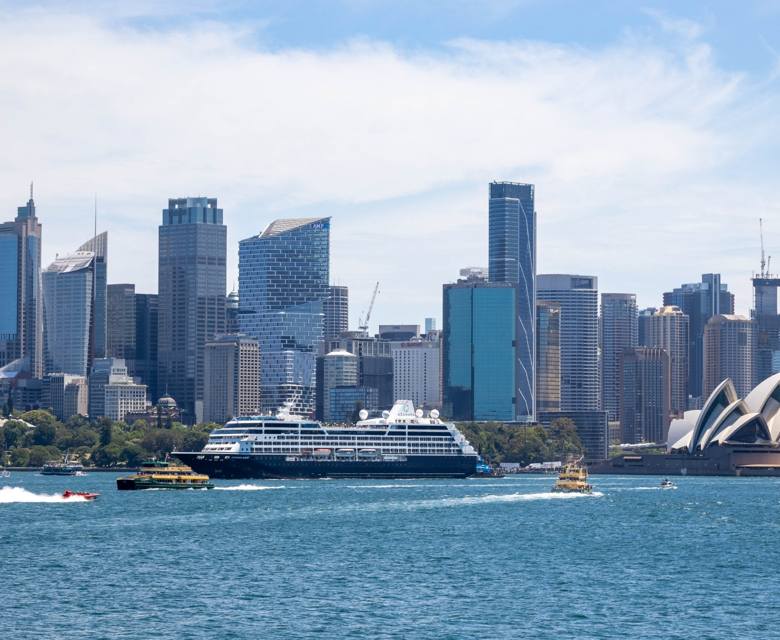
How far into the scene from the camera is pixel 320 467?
187m

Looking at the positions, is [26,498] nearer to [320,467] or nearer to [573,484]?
Result: [320,467]

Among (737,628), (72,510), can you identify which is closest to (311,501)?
(72,510)

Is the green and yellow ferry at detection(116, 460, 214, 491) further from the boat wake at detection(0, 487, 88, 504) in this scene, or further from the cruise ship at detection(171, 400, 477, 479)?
the cruise ship at detection(171, 400, 477, 479)

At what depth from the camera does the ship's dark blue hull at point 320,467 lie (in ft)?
593

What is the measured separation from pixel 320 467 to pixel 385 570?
113129mm

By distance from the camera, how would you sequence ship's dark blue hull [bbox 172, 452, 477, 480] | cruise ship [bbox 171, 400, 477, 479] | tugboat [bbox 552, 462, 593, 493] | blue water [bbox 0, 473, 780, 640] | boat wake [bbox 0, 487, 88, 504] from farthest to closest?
cruise ship [bbox 171, 400, 477, 479]
ship's dark blue hull [bbox 172, 452, 477, 480]
tugboat [bbox 552, 462, 593, 493]
boat wake [bbox 0, 487, 88, 504]
blue water [bbox 0, 473, 780, 640]

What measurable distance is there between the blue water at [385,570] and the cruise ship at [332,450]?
5264 centimetres

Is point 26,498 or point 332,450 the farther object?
point 332,450

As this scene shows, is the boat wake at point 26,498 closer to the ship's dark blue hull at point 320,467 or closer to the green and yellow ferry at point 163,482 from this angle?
the green and yellow ferry at point 163,482

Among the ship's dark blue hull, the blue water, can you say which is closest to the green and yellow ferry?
the ship's dark blue hull

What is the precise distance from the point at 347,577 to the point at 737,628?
22.0 metres

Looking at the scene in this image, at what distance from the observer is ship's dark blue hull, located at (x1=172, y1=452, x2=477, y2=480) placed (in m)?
181

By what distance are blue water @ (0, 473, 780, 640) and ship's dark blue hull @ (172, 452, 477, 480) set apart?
51665 mm

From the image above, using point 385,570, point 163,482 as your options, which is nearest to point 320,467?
point 163,482
